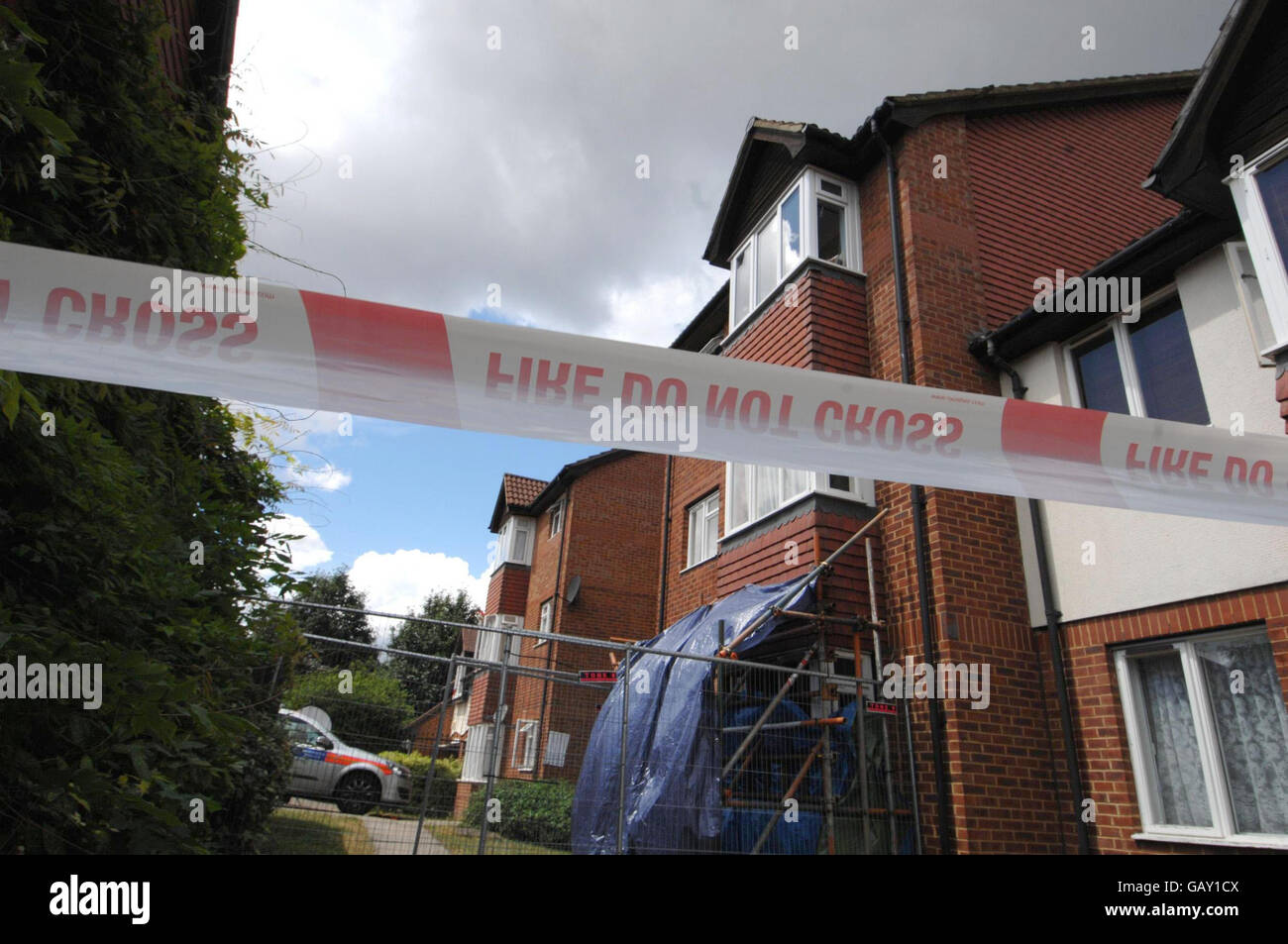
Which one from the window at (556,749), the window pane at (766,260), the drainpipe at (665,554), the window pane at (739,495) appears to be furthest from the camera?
the drainpipe at (665,554)

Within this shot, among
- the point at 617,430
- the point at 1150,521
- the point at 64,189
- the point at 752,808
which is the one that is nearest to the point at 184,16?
the point at 64,189

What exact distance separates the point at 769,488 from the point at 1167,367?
392cm

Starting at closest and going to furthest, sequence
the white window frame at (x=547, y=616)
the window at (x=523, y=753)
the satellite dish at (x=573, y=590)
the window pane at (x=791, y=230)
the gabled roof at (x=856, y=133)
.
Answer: the window at (x=523, y=753)
the gabled roof at (x=856, y=133)
the window pane at (x=791, y=230)
the satellite dish at (x=573, y=590)
the white window frame at (x=547, y=616)

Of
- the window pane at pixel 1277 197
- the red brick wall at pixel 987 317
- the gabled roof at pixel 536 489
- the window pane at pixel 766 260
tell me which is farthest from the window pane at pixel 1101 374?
the gabled roof at pixel 536 489

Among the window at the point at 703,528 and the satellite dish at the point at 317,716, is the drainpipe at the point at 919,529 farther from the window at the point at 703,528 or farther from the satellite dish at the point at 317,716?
the satellite dish at the point at 317,716

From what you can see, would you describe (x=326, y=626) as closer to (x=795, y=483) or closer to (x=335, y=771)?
(x=335, y=771)

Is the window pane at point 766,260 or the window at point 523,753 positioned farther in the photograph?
the window pane at point 766,260

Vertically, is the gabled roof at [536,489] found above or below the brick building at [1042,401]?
above

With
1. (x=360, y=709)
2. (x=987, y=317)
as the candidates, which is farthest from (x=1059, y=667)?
(x=360, y=709)

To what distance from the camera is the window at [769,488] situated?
7.91 m

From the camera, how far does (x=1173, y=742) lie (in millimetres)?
5926

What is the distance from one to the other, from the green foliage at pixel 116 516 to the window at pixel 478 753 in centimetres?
198

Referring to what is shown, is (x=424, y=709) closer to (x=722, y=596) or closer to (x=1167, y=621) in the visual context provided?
(x=722, y=596)

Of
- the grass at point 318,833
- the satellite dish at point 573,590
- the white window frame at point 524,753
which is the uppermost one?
the satellite dish at point 573,590
